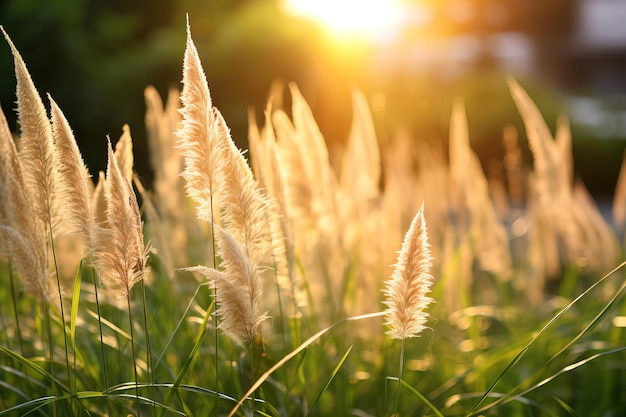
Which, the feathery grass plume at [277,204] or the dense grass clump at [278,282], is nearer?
the dense grass clump at [278,282]

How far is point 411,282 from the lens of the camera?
143 centimetres

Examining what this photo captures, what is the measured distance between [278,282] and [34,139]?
776mm

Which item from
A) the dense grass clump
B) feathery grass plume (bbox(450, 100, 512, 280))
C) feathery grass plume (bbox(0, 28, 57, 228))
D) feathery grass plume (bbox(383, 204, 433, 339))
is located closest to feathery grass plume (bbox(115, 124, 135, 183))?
the dense grass clump

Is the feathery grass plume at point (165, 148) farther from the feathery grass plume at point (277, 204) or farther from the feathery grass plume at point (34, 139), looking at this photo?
the feathery grass plume at point (34, 139)

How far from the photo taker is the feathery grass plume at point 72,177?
1.49 metres

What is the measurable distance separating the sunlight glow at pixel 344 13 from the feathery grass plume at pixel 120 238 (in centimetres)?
403

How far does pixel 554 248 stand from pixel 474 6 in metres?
15.3

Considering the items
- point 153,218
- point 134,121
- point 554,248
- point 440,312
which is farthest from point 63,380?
point 134,121

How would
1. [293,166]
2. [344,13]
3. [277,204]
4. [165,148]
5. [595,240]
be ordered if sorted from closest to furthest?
[277,204] → [293,166] → [165,148] → [595,240] → [344,13]

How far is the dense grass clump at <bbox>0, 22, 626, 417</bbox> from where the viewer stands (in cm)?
150

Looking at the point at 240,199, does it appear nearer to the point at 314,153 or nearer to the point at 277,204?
the point at 277,204

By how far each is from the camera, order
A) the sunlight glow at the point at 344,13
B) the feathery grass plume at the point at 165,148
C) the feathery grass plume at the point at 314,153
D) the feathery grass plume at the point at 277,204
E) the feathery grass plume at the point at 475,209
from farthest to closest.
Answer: the sunlight glow at the point at 344,13 → the feathery grass plume at the point at 475,209 → the feathery grass plume at the point at 165,148 → the feathery grass plume at the point at 314,153 → the feathery grass plume at the point at 277,204

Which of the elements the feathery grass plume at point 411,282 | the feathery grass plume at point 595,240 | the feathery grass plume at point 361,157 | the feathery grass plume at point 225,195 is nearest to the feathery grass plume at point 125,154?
the feathery grass plume at point 225,195

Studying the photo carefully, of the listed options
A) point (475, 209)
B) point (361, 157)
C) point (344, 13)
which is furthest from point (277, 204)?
point (344, 13)
